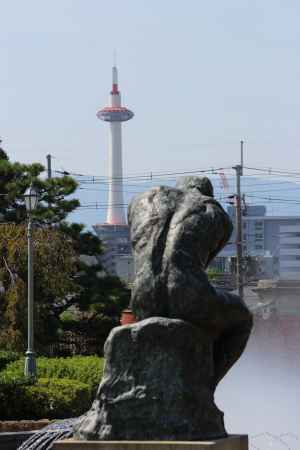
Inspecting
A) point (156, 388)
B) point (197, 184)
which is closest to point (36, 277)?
point (197, 184)

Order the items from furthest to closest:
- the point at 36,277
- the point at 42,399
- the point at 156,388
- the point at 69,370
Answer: the point at 36,277 < the point at 69,370 < the point at 42,399 < the point at 156,388

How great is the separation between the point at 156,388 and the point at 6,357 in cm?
1760

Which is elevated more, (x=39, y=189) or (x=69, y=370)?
(x=39, y=189)

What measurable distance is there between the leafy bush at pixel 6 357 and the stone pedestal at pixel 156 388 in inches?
653

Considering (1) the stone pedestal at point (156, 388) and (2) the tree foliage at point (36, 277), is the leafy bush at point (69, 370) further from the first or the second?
(1) the stone pedestal at point (156, 388)

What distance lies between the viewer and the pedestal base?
26.3 ft

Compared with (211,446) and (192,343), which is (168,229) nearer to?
(192,343)

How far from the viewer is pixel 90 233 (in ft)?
109

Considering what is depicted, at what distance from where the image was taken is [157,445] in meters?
8.10

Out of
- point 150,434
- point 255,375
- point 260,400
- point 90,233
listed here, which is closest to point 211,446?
point 150,434

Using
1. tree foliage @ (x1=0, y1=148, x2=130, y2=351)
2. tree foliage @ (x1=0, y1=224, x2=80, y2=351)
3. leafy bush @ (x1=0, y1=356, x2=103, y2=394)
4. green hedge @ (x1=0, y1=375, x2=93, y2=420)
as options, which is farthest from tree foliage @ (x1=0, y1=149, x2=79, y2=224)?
green hedge @ (x1=0, y1=375, x2=93, y2=420)

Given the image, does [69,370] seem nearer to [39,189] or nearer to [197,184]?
[39,189]

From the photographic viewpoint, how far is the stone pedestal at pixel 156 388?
8320 mm

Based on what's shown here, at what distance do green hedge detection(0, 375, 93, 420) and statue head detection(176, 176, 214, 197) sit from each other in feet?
35.7
